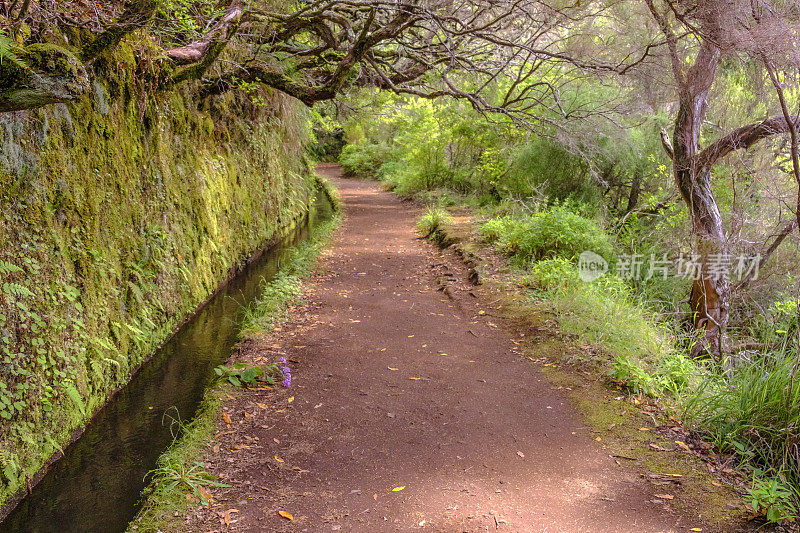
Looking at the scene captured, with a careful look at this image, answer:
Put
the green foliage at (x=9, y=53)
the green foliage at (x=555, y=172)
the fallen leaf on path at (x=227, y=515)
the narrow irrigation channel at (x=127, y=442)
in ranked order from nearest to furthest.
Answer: the green foliage at (x=9, y=53) < the fallen leaf on path at (x=227, y=515) < the narrow irrigation channel at (x=127, y=442) < the green foliage at (x=555, y=172)

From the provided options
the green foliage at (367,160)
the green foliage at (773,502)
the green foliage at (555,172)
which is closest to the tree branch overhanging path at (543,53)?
the green foliage at (555,172)

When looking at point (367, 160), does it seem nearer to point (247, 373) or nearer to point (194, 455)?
point (247, 373)

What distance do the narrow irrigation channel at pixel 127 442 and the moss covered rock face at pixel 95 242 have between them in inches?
6.7

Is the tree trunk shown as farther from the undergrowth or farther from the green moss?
the green moss

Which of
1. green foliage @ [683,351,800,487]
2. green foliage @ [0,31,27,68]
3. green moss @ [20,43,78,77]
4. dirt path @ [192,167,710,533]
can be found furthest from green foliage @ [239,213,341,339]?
green foliage @ [683,351,800,487]

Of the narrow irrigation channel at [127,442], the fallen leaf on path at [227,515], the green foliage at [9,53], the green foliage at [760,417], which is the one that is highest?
the green foliage at [9,53]

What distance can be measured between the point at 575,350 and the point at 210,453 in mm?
3812

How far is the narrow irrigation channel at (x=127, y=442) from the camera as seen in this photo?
3729 mm

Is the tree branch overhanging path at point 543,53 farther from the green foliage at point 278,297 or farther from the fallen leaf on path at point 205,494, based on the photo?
the green foliage at point 278,297

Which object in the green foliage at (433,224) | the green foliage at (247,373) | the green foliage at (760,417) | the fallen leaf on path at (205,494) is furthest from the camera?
the green foliage at (433,224)

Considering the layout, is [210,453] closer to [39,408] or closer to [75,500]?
[75,500]

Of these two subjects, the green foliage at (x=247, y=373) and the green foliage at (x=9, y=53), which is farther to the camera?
the green foliage at (x=247, y=373)

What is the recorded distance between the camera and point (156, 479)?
12.6 ft

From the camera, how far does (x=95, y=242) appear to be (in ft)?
17.6
